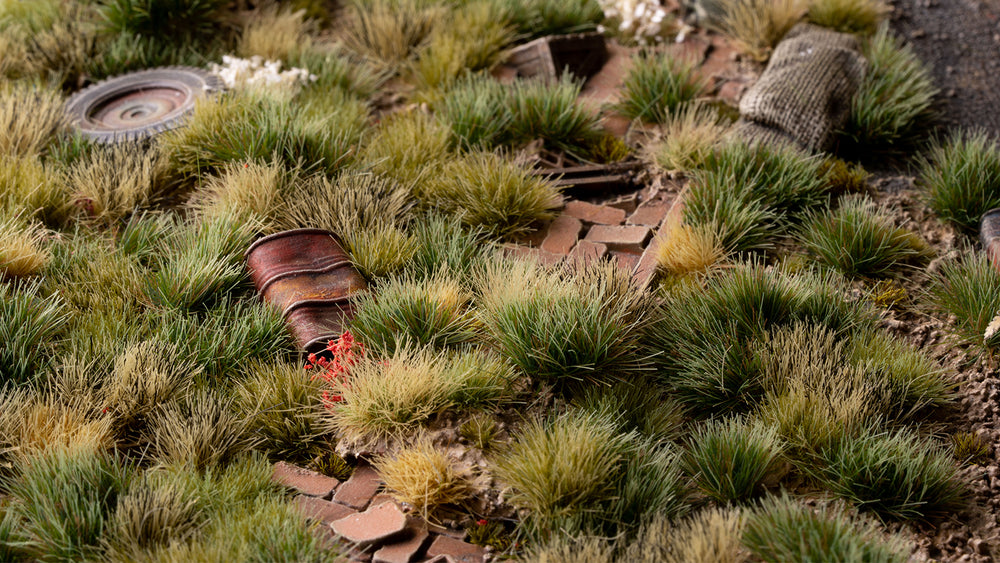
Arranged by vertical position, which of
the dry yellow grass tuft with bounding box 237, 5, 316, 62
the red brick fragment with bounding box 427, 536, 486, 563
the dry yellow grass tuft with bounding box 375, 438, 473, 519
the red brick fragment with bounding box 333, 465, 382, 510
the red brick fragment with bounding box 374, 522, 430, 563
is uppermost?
the dry yellow grass tuft with bounding box 237, 5, 316, 62

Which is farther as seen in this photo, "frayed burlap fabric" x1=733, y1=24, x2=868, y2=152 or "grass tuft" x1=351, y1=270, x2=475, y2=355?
"frayed burlap fabric" x1=733, y1=24, x2=868, y2=152

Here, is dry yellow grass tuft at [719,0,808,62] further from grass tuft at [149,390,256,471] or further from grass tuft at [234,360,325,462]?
grass tuft at [149,390,256,471]

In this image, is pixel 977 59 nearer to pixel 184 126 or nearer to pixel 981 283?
pixel 981 283

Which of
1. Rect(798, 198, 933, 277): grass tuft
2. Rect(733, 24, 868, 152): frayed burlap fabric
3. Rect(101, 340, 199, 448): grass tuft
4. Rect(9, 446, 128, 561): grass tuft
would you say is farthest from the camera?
Rect(733, 24, 868, 152): frayed burlap fabric

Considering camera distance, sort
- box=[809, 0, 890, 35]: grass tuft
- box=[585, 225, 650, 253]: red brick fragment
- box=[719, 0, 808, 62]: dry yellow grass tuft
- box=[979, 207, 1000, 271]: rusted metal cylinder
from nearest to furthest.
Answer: box=[979, 207, 1000, 271]: rusted metal cylinder < box=[585, 225, 650, 253]: red brick fragment < box=[719, 0, 808, 62]: dry yellow grass tuft < box=[809, 0, 890, 35]: grass tuft

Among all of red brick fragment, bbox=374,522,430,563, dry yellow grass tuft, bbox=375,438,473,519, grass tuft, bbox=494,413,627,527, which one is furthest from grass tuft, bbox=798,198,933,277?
red brick fragment, bbox=374,522,430,563

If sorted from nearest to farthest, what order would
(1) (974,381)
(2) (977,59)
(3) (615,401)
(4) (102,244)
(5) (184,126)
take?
(3) (615,401)
(1) (974,381)
(4) (102,244)
(5) (184,126)
(2) (977,59)

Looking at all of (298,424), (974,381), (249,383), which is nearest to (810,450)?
(974,381)
